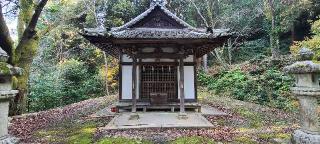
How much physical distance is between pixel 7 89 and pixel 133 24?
24.5ft

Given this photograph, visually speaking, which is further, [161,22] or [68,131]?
[161,22]

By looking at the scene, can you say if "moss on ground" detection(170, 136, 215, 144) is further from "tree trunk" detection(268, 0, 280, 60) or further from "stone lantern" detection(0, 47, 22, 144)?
"tree trunk" detection(268, 0, 280, 60)

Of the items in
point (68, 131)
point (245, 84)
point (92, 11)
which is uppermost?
point (92, 11)

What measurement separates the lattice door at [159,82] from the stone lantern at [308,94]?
713 centimetres

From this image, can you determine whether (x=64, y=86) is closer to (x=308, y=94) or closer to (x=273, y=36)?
(x=273, y=36)

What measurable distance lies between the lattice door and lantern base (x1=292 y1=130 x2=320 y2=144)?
7.04 metres

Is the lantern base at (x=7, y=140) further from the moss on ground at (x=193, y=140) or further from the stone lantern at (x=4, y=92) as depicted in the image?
the moss on ground at (x=193, y=140)

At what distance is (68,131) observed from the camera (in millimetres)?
9500

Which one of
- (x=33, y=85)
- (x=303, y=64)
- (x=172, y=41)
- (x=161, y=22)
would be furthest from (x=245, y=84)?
(x=33, y=85)

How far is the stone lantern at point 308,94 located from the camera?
627cm

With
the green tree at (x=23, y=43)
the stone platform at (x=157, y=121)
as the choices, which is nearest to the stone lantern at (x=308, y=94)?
the stone platform at (x=157, y=121)

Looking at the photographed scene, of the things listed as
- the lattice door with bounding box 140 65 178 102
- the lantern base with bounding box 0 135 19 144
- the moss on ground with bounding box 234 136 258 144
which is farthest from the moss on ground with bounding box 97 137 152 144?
the lattice door with bounding box 140 65 178 102

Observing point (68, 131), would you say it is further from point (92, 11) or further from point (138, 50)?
point (92, 11)

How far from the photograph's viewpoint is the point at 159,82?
13.2 meters
